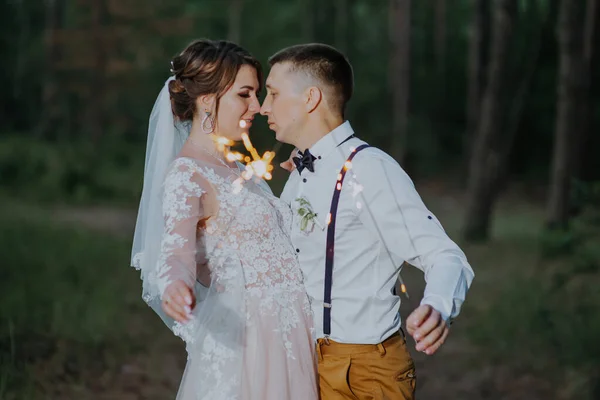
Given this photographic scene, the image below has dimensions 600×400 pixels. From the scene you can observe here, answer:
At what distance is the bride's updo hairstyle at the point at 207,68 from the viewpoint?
11.3ft

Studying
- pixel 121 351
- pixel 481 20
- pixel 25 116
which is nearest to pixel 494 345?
pixel 121 351

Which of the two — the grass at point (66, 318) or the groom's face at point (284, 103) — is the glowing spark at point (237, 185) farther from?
the grass at point (66, 318)

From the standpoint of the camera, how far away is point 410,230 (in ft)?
9.54

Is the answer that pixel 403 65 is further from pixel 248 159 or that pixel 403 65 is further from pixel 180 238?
pixel 180 238

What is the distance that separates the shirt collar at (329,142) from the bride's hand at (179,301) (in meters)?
0.75

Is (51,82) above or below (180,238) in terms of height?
below

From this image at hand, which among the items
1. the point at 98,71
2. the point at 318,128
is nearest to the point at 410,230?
the point at 318,128

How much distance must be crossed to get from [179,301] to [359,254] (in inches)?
25.7

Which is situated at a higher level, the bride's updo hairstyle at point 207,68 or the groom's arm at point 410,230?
the bride's updo hairstyle at point 207,68

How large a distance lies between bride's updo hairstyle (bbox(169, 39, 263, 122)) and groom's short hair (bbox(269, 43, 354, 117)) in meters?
0.20

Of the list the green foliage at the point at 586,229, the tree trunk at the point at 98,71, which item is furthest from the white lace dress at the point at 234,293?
the tree trunk at the point at 98,71

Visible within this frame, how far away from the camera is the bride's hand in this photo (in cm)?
273

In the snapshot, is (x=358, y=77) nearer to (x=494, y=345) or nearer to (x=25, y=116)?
(x=25, y=116)

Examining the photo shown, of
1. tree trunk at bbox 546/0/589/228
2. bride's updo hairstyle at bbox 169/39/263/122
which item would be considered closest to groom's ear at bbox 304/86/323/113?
bride's updo hairstyle at bbox 169/39/263/122
